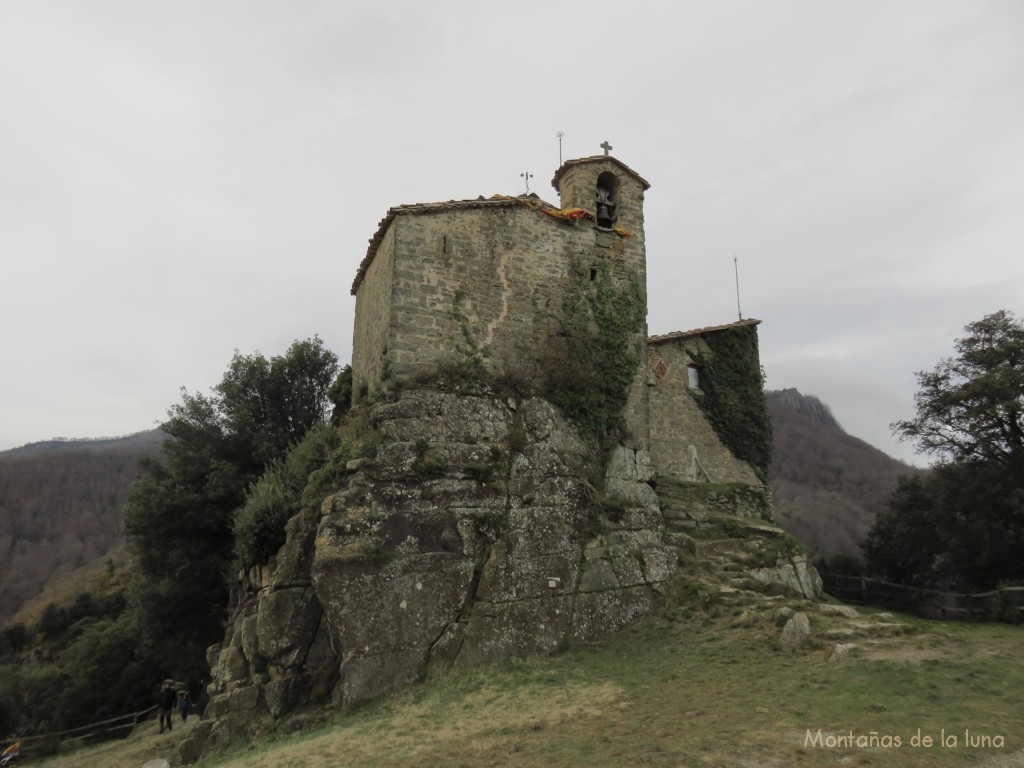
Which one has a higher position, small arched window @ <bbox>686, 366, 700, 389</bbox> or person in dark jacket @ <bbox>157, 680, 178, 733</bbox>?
small arched window @ <bbox>686, 366, 700, 389</bbox>

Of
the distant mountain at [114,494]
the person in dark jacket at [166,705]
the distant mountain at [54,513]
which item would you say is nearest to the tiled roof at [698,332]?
the person in dark jacket at [166,705]

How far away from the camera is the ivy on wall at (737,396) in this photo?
19.0 meters

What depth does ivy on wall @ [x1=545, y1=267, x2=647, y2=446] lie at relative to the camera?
16.0 metres

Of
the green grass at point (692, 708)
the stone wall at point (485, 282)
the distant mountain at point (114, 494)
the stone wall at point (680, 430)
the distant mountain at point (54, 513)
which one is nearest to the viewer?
the green grass at point (692, 708)

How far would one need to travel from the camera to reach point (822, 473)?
64.0 meters

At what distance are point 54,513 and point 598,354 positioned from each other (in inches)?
3507

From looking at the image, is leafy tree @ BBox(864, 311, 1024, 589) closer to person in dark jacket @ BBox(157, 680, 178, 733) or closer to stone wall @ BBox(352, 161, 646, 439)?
stone wall @ BBox(352, 161, 646, 439)

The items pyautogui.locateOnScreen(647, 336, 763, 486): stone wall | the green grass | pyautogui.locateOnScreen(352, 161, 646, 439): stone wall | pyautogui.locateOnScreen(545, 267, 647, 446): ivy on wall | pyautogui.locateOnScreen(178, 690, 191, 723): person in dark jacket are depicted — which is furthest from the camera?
pyautogui.locateOnScreen(178, 690, 191, 723): person in dark jacket

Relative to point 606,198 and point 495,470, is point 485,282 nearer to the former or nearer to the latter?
point 495,470

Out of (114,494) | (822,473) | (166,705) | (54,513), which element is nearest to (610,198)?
(166,705)

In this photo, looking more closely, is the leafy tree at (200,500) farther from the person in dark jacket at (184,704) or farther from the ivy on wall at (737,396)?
the ivy on wall at (737,396)

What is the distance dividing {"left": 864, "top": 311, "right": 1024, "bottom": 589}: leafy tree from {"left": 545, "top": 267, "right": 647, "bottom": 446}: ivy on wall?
933cm

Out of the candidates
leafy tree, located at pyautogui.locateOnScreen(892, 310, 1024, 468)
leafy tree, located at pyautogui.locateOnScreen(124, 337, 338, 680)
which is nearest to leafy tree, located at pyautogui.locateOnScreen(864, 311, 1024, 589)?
leafy tree, located at pyautogui.locateOnScreen(892, 310, 1024, 468)

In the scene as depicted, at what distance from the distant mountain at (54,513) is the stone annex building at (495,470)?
62.9 meters
